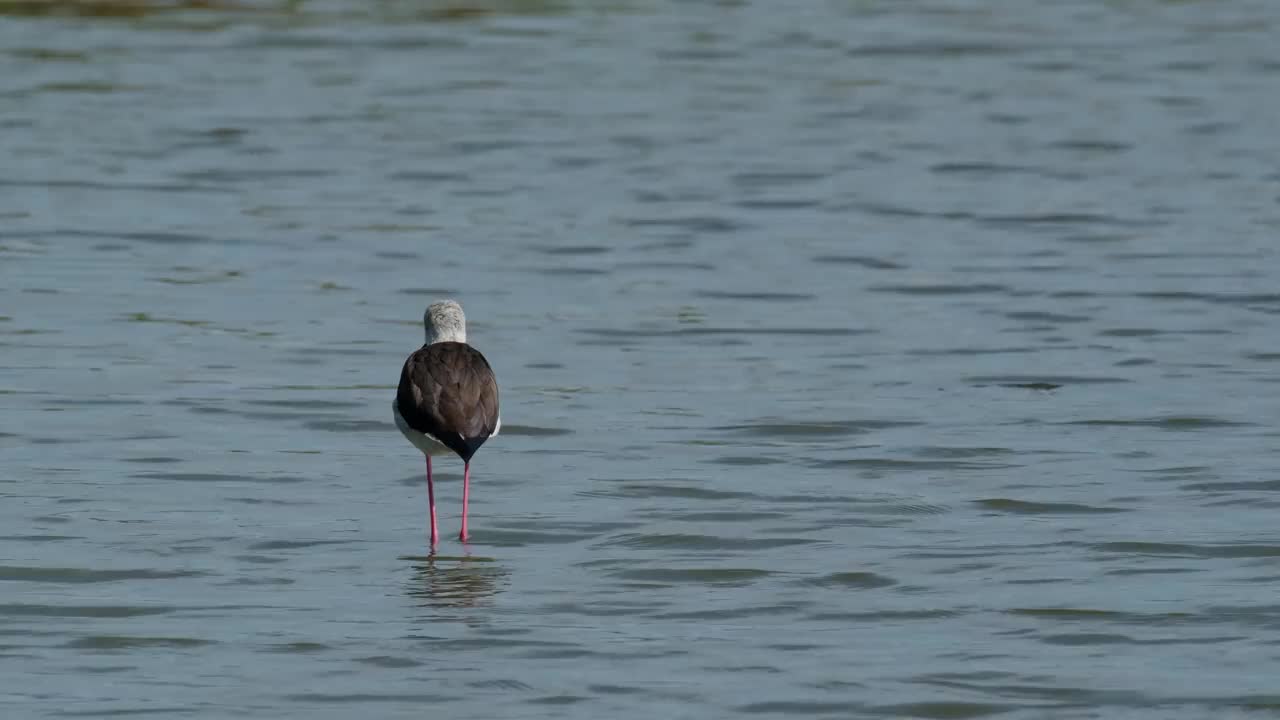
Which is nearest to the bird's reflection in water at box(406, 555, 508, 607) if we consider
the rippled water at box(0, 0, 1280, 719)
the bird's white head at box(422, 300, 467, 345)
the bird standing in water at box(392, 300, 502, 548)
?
the rippled water at box(0, 0, 1280, 719)

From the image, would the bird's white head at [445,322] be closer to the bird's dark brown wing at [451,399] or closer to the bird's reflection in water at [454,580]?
the bird's dark brown wing at [451,399]

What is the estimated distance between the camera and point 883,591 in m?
10.5

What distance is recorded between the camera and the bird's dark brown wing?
10969 mm

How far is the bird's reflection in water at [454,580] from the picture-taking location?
10.4m

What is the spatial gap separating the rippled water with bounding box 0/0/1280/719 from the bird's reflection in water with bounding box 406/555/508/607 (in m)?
0.03

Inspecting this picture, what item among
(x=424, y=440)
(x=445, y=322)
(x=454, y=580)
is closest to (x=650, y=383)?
(x=445, y=322)

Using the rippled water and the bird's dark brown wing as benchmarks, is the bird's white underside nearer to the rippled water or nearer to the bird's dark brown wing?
the bird's dark brown wing

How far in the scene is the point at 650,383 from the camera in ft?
49.4

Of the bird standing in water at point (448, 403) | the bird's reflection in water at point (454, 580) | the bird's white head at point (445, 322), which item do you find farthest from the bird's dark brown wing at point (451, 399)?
the bird's white head at point (445, 322)

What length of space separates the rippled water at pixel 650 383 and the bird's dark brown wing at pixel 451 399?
56 centimetres

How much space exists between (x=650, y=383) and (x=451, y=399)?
4060 mm

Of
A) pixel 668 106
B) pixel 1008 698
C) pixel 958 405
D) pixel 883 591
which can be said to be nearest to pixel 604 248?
pixel 958 405

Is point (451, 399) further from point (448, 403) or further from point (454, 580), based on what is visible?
point (454, 580)

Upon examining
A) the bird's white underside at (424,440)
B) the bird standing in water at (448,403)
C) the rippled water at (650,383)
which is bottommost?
the rippled water at (650,383)
